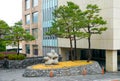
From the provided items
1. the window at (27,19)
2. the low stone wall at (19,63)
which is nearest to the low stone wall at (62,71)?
the low stone wall at (19,63)

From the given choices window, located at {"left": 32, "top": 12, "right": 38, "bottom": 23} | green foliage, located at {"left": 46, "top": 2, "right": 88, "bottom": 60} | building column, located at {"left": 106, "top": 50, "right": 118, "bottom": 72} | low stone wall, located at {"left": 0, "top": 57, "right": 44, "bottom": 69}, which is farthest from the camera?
window, located at {"left": 32, "top": 12, "right": 38, "bottom": 23}

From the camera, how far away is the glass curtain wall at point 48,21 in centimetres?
4288

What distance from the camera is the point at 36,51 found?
50125 millimetres

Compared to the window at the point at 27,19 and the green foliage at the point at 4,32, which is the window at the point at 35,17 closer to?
the window at the point at 27,19

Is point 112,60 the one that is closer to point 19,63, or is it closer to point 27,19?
point 19,63

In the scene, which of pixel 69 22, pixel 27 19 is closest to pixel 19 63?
pixel 69 22

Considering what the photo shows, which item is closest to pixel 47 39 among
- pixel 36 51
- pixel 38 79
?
pixel 36 51

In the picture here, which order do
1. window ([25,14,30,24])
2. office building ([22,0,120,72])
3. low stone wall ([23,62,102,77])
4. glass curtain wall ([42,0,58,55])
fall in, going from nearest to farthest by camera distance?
1. low stone wall ([23,62,102,77])
2. office building ([22,0,120,72])
3. glass curtain wall ([42,0,58,55])
4. window ([25,14,30,24])

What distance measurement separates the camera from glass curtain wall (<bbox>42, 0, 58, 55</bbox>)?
141 ft

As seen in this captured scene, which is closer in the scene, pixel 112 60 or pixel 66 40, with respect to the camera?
pixel 112 60

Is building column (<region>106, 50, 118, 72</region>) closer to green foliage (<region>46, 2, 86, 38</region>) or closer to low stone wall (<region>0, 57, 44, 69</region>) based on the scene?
green foliage (<region>46, 2, 86, 38</region>)

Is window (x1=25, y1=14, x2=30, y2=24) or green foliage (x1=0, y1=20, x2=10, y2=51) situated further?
window (x1=25, y1=14, x2=30, y2=24)

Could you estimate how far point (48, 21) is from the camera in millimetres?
44469

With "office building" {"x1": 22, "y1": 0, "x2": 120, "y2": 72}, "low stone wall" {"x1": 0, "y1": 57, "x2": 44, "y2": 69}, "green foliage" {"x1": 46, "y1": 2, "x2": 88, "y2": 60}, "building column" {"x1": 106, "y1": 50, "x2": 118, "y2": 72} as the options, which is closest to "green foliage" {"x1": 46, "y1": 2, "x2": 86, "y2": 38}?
"green foliage" {"x1": 46, "y1": 2, "x2": 88, "y2": 60}
